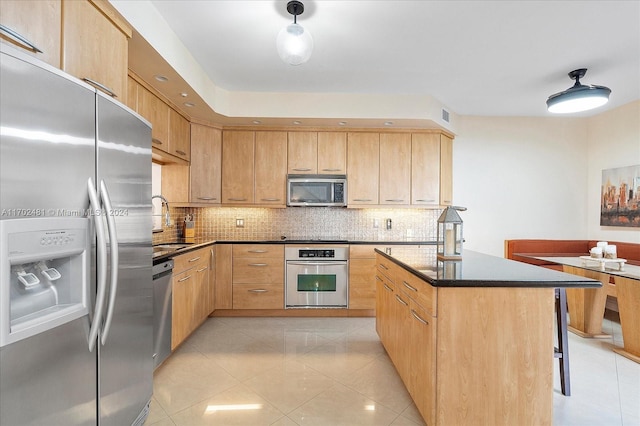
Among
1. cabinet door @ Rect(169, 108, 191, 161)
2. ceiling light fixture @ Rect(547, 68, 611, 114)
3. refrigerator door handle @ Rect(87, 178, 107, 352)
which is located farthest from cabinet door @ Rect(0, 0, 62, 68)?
ceiling light fixture @ Rect(547, 68, 611, 114)

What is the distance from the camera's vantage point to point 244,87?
3.54 metres

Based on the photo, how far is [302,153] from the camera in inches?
158

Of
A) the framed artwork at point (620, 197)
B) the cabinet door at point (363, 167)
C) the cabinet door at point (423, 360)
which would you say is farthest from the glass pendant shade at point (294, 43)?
the framed artwork at point (620, 197)

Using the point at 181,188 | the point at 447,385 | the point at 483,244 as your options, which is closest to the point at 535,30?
the point at 447,385

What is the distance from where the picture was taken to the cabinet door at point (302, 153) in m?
4.00

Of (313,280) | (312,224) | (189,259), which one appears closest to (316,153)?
(312,224)

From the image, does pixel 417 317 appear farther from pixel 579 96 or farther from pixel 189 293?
pixel 579 96

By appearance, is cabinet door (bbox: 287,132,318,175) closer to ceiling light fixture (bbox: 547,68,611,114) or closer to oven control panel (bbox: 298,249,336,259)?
oven control panel (bbox: 298,249,336,259)

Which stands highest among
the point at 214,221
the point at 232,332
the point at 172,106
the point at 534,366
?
the point at 172,106

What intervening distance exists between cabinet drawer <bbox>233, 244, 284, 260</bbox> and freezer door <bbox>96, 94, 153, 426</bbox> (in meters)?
2.07

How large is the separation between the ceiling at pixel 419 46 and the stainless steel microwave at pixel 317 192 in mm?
1051

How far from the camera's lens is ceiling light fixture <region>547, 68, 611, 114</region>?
311cm

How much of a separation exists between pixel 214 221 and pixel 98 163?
3.08 m

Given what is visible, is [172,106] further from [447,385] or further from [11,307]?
[447,385]
